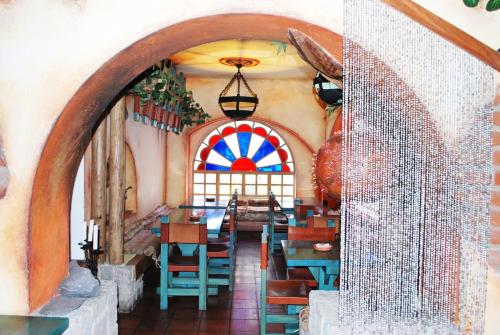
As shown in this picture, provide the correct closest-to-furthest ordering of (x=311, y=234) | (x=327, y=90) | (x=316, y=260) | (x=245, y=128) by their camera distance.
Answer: (x=327, y=90)
(x=316, y=260)
(x=311, y=234)
(x=245, y=128)

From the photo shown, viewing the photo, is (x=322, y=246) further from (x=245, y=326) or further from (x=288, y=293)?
(x=245, y=326)

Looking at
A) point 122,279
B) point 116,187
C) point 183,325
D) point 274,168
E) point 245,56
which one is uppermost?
point 245,56

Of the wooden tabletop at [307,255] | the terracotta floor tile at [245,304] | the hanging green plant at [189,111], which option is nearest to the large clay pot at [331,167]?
the wooden tabletop at [307,255]

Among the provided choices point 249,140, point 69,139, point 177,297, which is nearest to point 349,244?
point 69,139

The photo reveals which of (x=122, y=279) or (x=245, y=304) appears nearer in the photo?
(x=122, y=279)

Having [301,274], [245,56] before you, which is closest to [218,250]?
[301,274]

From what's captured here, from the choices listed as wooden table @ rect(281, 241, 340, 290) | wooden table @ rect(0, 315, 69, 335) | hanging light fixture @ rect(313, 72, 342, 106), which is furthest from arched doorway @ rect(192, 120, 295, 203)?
wooden table @ rect(0, 315, 69, 335)

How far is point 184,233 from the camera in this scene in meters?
4.50

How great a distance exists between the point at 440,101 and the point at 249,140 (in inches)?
276

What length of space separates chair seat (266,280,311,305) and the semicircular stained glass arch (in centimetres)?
525

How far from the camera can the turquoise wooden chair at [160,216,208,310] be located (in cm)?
448

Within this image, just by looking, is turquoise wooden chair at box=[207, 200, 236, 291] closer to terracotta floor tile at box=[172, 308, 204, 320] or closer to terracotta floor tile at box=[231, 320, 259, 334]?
terracotta floor tile at box=[172, 308, 204, 320]

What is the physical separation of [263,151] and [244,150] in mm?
376

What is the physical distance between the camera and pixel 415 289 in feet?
6.45
